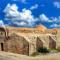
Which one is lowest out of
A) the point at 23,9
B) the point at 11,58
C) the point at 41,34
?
the point at 11,58

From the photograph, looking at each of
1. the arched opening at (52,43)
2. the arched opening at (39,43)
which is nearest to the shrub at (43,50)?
the arched opening at (39,43)

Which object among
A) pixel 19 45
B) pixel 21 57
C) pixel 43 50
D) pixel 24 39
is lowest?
pixel 21 57

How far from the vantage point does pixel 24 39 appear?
10578 mm

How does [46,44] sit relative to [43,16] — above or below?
below

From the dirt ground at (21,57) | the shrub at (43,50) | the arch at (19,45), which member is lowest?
the dirt ground at (21,57)

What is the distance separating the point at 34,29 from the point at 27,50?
673 millimetres

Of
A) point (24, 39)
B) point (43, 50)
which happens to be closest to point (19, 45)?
point (24, 39)

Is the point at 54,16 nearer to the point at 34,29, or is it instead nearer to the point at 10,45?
the point at 34,29

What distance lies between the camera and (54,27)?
1048cm

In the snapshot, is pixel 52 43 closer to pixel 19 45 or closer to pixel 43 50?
pixel 43 50

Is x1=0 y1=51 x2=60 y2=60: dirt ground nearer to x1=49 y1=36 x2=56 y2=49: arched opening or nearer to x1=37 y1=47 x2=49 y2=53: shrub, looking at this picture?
x1=37 y1=47 x2=49 y2=53: shrub

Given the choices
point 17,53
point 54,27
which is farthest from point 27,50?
point 54,27

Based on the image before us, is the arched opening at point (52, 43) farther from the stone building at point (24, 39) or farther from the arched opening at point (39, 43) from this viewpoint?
the arched opening at point (39, 43)

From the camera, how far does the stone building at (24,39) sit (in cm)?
1058
